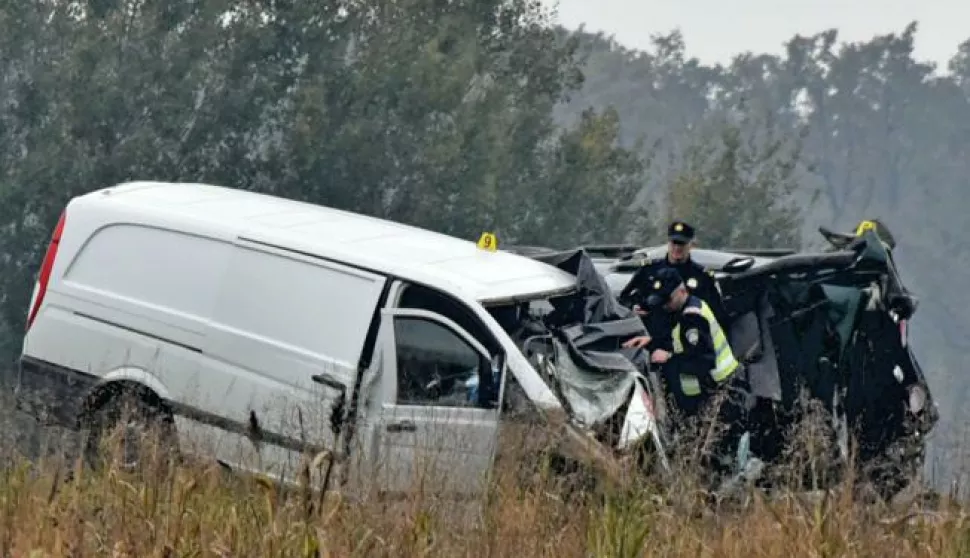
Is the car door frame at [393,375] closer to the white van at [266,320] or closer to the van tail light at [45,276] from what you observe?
the white van at [266,320]

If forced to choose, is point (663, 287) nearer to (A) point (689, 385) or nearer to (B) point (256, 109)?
(A) point (689, 385)

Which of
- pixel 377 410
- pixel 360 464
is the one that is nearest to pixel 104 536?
pixel 360 464

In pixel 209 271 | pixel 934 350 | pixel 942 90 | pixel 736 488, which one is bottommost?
pixel 934 350

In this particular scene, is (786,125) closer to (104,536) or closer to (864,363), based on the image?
(864,363)

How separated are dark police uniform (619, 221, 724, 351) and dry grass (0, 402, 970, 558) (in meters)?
3.91

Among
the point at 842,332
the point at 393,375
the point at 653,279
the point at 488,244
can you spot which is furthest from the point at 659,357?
the point at 393,375

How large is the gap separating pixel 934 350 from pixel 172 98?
47.8 meters

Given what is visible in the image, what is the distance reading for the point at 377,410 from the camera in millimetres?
8148

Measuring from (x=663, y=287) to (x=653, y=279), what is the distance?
0.09m

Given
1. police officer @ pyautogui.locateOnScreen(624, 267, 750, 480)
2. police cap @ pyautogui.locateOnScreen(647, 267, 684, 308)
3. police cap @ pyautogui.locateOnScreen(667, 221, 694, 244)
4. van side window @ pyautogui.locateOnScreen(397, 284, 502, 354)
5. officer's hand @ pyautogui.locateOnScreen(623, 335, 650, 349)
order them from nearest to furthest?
1. van side window @ pyautogui.locateOnScreen(397, 284, 502, 354)
2. officer's hand @ pyautogui.locateOnScreen(623, 335, 650, 349)
3. police officer @ pyautogui.locateOnScreen(624, 267, 750, 480)
4. police cap @ pyautogui.locateOnScreen(647, 267, 684, 308)
5. police cap @ pyautogui.locateOnScreen(667, 221, 694, 244)

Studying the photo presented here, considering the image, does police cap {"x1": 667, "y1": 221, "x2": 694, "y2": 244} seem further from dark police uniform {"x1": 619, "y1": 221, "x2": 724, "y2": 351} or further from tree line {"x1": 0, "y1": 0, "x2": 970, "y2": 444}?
tree line {"x1": 0, "y1": 0, "x2": 970, "y2": 444}

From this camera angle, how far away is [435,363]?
837cm

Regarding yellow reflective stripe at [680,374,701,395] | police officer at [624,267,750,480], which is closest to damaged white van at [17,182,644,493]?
police officer at [624,267,750,480]

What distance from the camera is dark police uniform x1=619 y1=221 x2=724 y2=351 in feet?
33.2
